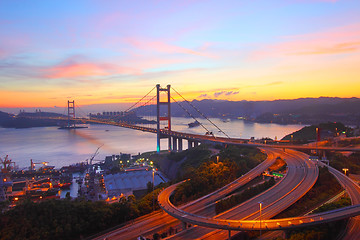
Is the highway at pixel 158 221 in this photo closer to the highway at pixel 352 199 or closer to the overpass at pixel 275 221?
the overpass at pixel 275 221

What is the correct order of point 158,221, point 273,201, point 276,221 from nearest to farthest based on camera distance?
1. point 276,221
2. point 158,221
3. point 273,201

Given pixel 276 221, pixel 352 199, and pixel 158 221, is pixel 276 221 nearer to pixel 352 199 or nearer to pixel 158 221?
pixel 158 221

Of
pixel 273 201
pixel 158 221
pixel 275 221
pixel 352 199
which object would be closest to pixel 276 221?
pixel 275 221

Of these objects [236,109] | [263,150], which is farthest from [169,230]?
[236,109]

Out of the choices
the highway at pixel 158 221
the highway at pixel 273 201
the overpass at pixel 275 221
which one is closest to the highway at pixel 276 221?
the overpass at pixel 275 221

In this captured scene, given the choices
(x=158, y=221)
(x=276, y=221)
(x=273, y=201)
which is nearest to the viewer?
(x=276, y=221)

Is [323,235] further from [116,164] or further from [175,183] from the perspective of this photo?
[116,164]

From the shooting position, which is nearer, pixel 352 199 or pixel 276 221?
pixel 276 221

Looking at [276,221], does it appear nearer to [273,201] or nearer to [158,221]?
[273,201]

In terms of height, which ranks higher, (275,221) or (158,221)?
(275,221)

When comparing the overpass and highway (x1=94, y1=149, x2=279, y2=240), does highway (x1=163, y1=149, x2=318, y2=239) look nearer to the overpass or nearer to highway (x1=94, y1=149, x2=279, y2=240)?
the overpass
